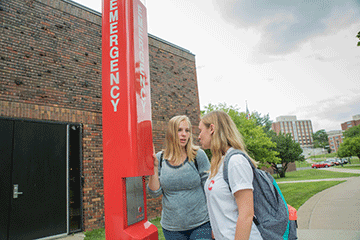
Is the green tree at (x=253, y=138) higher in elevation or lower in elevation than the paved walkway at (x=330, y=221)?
higher

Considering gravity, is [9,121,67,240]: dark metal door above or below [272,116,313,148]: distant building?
below

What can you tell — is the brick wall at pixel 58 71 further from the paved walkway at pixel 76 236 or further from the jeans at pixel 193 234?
the jeans at pixel 193 234

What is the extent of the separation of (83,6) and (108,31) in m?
7.09

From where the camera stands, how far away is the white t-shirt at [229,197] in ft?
4.67

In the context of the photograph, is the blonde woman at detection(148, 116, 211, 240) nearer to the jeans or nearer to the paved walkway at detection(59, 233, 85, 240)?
the jeans

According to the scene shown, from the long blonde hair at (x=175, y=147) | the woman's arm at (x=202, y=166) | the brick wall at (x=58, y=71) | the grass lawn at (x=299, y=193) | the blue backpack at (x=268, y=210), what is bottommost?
the grass lawn at (x=299, y=193)

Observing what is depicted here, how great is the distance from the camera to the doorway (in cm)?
555

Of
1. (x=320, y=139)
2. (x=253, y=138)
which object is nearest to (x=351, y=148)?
(x=253, y=138)

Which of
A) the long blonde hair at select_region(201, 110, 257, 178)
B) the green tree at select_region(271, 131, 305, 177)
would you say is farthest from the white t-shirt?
the green tree at select_region(271, 131, 305, 177)

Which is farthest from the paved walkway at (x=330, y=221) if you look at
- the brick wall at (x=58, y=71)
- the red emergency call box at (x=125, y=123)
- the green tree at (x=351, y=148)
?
the green tree at (x=351, y=148)

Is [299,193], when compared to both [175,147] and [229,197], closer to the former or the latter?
[175,147]

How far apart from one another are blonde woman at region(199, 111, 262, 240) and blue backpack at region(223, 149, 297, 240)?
49 millimetres

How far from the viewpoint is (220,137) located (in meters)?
1.73

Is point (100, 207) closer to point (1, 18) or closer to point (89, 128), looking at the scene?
point (89, 128)
